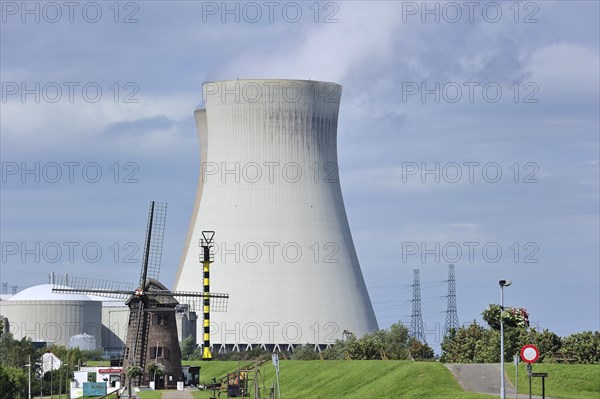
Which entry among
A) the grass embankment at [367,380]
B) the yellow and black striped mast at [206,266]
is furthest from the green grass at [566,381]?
the yellow and black striped mast at [206,266]

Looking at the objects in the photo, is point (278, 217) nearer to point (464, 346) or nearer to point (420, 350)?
point (420, 350)

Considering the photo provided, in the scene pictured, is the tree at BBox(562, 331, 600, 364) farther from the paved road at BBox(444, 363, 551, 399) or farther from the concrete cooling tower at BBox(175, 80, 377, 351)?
the concrete cooling tower at BBox(175, 80, 377, 351)

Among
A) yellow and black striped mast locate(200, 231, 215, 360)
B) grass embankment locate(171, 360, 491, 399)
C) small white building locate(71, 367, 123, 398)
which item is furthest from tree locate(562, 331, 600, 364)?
yellow and black striped mast locate(200, 231, 215, 360)

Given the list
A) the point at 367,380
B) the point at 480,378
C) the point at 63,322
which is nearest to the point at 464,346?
the point at 367,380

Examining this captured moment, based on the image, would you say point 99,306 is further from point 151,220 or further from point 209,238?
point 151,220

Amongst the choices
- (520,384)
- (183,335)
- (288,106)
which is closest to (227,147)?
(288,106)

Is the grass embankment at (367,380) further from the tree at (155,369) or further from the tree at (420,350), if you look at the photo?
the tree at (420,350)

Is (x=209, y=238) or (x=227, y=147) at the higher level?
(x=227, y=147)
